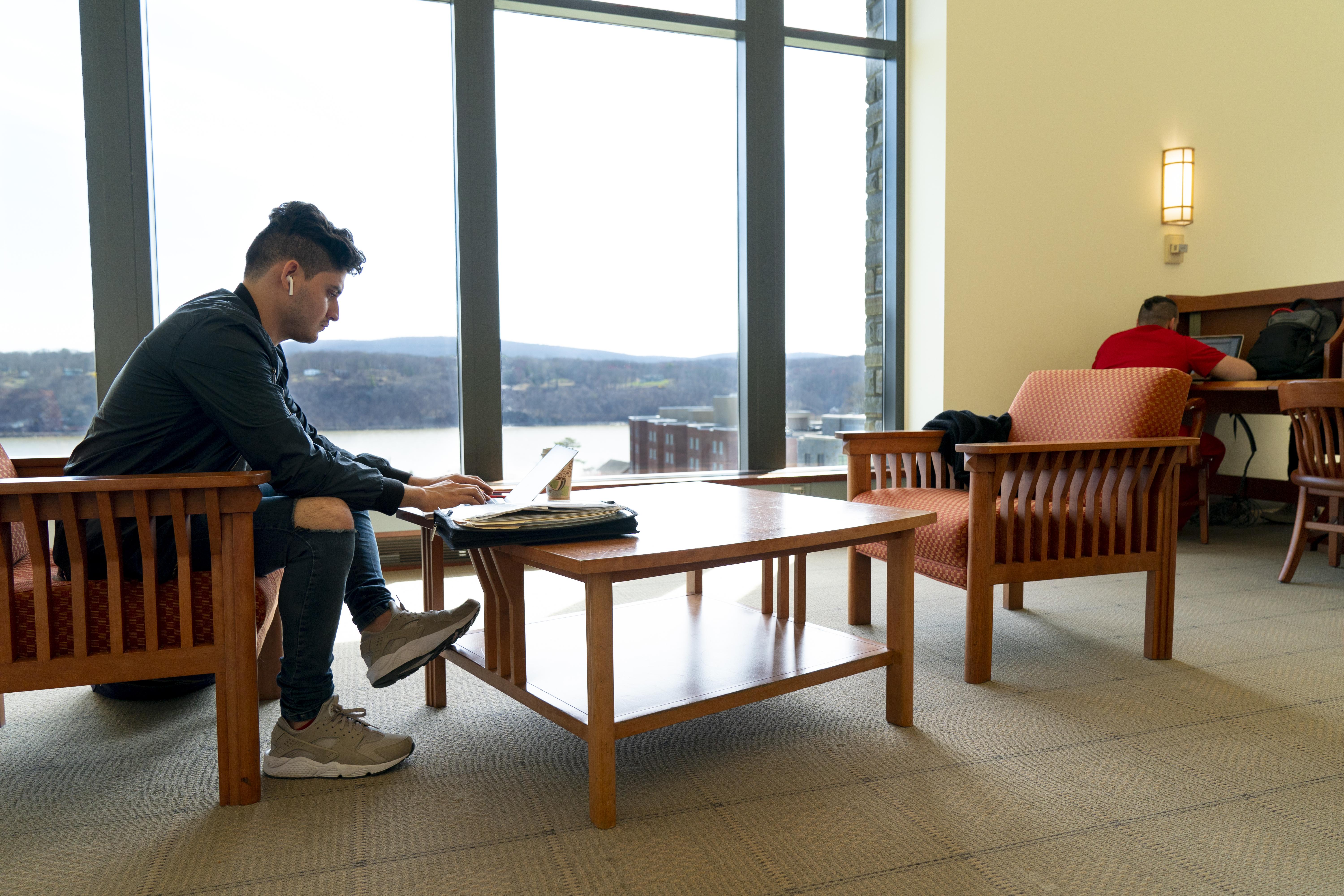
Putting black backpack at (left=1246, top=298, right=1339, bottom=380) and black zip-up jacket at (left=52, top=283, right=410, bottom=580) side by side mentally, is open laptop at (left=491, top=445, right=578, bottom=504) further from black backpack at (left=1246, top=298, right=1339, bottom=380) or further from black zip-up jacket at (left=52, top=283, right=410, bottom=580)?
black backpack at (left=1246, top=298, right=1339, bottom=380)

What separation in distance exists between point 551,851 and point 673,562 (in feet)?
1.68

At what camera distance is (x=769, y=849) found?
145 cm

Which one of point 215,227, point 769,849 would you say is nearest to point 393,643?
point 769,849

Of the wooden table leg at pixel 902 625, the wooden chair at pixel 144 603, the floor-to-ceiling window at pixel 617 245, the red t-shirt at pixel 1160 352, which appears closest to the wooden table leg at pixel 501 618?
the wooden chair at pixel 144 603

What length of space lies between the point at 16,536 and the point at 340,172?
238 centimetres

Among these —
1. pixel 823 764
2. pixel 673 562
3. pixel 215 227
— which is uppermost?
pixel 215 227

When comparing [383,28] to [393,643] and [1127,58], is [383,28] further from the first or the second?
[1127,58]

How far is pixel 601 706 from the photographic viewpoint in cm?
153

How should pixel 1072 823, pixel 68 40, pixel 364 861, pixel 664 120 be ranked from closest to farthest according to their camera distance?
pixel 364 861 < pixel 1072 823 < pixel 68 40 < pixel 664 120

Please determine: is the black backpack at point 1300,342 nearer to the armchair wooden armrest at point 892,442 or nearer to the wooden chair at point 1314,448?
the wooden chair at point 1314,448

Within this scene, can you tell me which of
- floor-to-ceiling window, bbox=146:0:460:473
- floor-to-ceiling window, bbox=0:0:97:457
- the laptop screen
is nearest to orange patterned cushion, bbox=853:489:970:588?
floor-to-ceiling window, bbox=146:0:460:473

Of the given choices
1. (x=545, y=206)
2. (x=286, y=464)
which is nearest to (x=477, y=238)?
(x=545, y=206)

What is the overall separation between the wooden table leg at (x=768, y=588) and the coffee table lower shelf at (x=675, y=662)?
0.48ft

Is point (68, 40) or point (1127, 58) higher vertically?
point (1127, 58)
